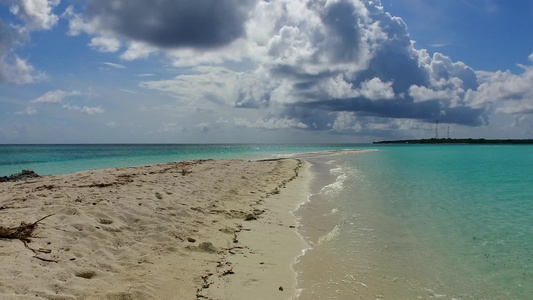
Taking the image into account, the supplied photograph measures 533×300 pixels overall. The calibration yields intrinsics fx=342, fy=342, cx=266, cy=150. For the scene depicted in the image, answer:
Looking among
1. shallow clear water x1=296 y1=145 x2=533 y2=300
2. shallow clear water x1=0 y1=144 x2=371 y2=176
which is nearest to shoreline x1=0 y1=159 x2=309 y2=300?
shallow clear water x1=296 y1=145 x2=533 y2=300

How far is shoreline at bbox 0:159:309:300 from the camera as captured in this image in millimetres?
5328

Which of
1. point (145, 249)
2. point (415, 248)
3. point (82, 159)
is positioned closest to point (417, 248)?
point (415, 248)

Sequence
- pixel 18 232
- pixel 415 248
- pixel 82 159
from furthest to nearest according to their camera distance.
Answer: pixel 82 159 → pixel 415 248 → pixel 18 232

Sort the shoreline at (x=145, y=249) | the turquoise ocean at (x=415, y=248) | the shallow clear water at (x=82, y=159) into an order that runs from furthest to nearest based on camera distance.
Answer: the shallow clear water at (x=82, y=159) < the turquoise ocean at (x=415, y=248) < the shoreline at (x=145, y=249)

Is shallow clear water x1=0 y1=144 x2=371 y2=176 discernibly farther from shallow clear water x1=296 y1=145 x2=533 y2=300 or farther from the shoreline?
shallow clear water x1=296 y1=145 x2=533 y2=300

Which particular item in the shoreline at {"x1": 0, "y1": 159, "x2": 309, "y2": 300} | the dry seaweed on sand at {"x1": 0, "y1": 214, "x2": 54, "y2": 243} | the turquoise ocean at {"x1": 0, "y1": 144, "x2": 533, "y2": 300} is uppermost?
the dry seaweed on sand at {"x1": 0, "y1": 214, "x2": 54, "y2": 243}

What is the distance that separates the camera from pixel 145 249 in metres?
7.19

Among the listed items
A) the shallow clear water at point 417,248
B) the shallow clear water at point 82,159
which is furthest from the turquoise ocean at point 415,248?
the shallow clear water at point 82,159

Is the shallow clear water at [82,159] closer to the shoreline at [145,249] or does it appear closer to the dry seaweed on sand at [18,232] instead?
the shoreline at [145,249]

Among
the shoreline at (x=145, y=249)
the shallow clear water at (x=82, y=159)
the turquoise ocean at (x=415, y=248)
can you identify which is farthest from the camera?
the shallow clear water at (x=82, y=159)

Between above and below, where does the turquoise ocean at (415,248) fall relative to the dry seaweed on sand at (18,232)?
Answer: below

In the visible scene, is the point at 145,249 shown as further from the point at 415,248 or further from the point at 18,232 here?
the point at 415,248

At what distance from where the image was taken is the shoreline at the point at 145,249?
17.5 ft

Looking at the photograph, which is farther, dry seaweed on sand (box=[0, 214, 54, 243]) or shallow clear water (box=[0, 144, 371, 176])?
shallow clear water (box=[0, 144, 371, 176])
